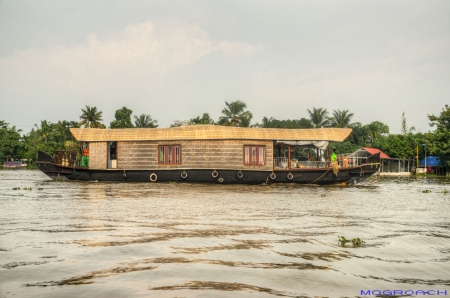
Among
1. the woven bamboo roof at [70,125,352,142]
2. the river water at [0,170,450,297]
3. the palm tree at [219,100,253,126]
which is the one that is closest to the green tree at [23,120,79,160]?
the palm tree at [219,100,253,126]

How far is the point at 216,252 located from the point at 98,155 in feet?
57.0

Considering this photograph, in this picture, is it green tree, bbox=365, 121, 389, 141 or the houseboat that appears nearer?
the houseboat

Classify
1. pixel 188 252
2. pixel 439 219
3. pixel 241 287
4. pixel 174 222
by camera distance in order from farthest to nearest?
pixel 439 219
pixel 174 222
pixel 188 252
pixel 241 287

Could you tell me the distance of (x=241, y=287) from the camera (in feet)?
15.0

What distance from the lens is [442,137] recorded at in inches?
1412

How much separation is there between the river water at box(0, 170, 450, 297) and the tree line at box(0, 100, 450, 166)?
29.2 metres

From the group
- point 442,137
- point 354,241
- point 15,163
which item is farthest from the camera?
point 15,163

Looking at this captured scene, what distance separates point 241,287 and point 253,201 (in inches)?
338

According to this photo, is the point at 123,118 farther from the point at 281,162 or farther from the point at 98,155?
the point at 281,162

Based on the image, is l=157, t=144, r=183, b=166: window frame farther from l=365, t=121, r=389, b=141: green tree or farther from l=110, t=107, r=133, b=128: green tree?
l=365, t=121, r=389, b=141: green tree

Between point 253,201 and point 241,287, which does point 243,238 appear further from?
point 253,201

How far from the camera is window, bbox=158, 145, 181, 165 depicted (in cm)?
2144

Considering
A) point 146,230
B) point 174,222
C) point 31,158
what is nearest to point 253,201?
point 174,222

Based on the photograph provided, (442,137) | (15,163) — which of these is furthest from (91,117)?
(442,137)
